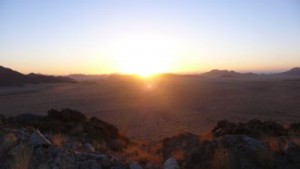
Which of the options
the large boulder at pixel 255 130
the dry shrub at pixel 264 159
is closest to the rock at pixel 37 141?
the dry shrub at pixel 264 159

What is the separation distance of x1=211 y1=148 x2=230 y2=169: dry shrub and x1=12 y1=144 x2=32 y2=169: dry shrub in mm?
3221

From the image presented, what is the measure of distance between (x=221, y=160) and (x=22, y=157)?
354cm

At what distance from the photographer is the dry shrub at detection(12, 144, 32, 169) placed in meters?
6.54

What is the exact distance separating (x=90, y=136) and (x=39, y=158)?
626 centimetres

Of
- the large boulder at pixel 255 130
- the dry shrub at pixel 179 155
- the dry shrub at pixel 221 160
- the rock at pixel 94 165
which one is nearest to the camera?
the dry shrub at pixel 221 160

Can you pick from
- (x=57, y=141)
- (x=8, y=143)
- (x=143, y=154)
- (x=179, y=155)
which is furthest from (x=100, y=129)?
(x=8, y=143)

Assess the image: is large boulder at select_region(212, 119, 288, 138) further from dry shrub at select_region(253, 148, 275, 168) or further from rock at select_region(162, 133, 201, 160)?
dry shrub at select_region(253, 148, 275, 168)

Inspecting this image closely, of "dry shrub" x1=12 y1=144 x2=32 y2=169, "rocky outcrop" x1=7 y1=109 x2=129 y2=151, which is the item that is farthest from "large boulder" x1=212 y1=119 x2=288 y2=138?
"dry shrub" x1=12 y1=144 x2=32 y2=169

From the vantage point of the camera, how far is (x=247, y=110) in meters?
28.9

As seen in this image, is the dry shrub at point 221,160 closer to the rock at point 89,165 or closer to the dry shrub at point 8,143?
the rock at point 89,165

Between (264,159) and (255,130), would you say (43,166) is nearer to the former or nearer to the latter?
(264,159)

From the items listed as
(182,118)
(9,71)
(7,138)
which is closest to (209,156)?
(7,138)

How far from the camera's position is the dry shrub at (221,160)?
652 cm

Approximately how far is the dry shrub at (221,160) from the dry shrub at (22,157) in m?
3.22
